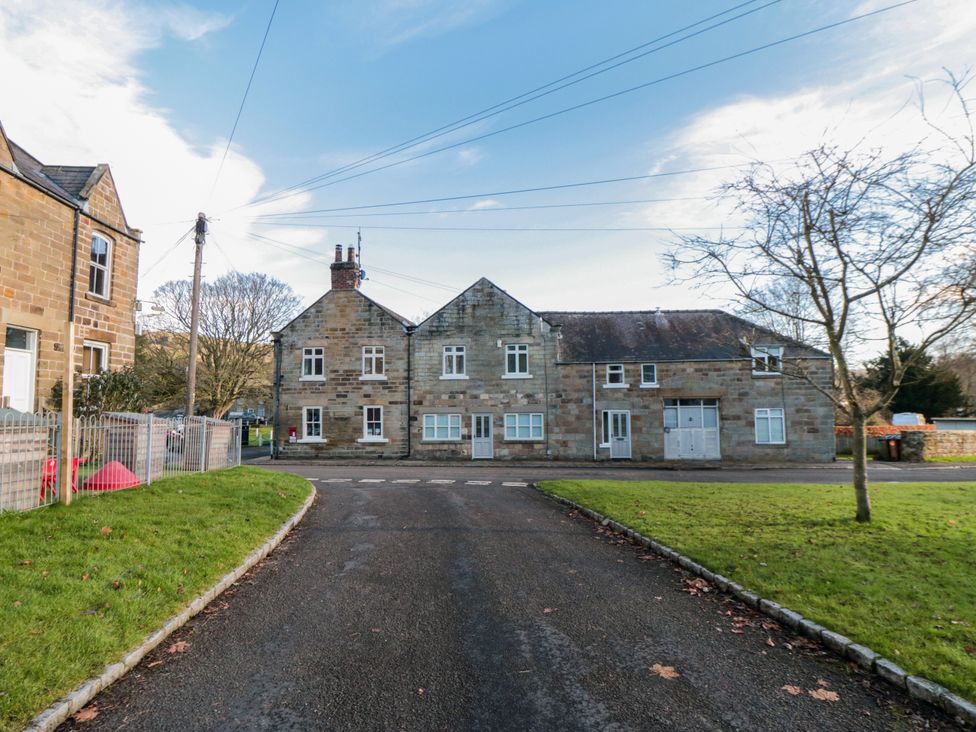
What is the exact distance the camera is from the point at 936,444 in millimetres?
26406

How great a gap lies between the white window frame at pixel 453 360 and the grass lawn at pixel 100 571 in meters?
17.7

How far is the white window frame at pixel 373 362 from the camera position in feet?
94.9

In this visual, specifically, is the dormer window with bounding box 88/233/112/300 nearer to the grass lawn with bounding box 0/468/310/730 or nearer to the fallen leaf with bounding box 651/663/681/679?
the grass lawn with bounding box 0/468/310/730

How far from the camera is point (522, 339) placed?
2838cm

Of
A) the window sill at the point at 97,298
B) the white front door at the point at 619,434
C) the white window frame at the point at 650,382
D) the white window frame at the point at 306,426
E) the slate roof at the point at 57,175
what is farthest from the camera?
the white window frame at the point at 306,426

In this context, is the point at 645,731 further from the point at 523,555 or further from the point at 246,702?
the point at 523,555

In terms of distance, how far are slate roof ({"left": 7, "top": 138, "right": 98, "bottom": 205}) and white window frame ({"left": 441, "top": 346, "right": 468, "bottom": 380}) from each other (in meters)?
16.3

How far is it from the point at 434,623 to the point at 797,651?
337cm

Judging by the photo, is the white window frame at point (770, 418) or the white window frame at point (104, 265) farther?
the white window frame at point (770, 418)

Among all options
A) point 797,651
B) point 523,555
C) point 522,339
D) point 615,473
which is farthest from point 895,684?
point 522,339

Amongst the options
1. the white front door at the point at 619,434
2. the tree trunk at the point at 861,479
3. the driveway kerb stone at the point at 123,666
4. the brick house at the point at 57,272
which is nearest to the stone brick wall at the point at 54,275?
the brick house at the point at 57,272

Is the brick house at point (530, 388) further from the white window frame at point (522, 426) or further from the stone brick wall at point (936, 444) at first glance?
the stone brick wall at point (936, 444)

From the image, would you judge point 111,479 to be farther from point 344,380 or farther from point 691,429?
point 691,429

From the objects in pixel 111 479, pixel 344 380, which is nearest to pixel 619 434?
pixel 344 380
